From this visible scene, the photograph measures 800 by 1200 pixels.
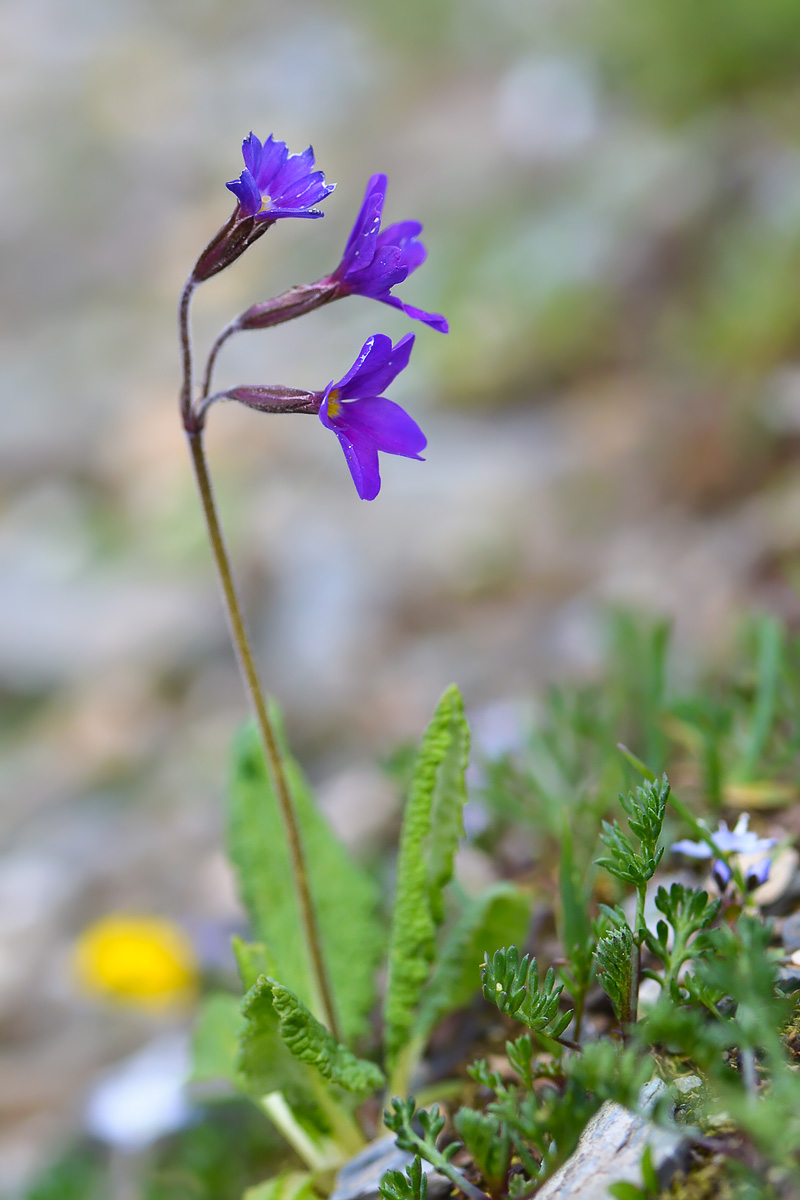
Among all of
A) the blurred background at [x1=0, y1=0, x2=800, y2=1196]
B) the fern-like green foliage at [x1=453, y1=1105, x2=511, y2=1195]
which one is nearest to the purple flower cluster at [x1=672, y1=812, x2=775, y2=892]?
the fern-like green foliage at [x1=453, y1=1105, x2=511, y2=1195]

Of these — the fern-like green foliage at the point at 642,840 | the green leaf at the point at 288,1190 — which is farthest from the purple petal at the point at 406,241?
the green leaf at the point at 288,1190

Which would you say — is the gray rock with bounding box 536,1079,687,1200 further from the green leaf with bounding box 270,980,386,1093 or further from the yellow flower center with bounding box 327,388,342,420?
the yellow flower center with bounding box 327,388,342,420

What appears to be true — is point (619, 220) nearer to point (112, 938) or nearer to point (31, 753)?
point (31, 753)

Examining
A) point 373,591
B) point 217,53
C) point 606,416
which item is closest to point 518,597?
point 373,591

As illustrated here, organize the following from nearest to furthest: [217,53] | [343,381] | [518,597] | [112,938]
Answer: [343,381] < [112,938] < [518,597] < [217,53]

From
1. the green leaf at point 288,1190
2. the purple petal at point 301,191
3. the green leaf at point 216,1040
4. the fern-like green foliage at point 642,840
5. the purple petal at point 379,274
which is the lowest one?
the green leaf at point 288,1190

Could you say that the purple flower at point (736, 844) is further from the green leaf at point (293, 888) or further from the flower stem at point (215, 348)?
the flower stem at point (215, 348)
